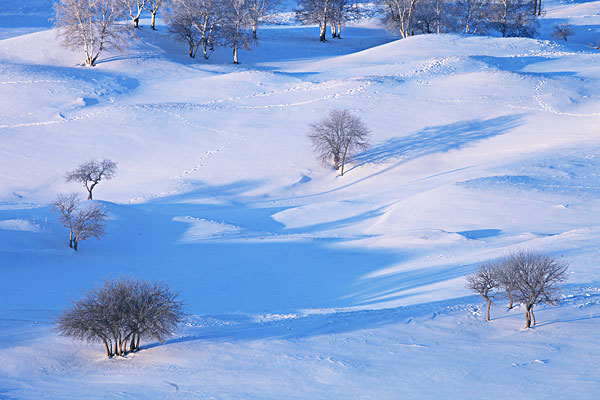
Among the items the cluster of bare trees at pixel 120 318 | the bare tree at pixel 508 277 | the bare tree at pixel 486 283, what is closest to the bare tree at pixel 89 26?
the cluster of bare trees at pixel 120 318

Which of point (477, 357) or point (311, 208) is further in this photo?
point (311, 208)

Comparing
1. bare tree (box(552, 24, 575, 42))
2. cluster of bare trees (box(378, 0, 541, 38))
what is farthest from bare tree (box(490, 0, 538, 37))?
bare tree (box(552, 24, 575, 42))

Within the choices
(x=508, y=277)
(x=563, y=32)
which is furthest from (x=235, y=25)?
(x=508, y=277)

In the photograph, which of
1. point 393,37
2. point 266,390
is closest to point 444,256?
point 266,390

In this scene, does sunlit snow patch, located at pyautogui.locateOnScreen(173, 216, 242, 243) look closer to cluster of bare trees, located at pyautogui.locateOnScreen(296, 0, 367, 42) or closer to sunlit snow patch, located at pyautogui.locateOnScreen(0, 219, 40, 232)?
sunlit snow patch, located at pyautogui.locateOnScreen(0, 219, 40, 232)

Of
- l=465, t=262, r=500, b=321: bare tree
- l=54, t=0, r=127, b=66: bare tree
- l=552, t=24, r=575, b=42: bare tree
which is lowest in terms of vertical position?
l=465, t=262, r=500, b=321: bare tree

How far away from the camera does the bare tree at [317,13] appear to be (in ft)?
222

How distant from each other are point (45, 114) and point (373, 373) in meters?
37.6

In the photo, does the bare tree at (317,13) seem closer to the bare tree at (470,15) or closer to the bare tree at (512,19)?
the bare tree at (470,15)

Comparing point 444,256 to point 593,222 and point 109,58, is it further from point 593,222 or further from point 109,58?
point 109,58

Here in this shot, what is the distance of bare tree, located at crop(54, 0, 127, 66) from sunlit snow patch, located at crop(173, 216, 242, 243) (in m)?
29.2

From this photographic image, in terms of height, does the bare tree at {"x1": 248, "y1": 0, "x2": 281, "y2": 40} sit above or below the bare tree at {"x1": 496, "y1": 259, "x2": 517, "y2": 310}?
above

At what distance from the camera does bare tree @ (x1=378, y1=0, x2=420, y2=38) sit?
221ft

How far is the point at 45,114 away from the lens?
142 feet
